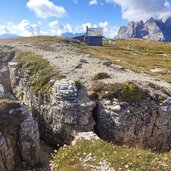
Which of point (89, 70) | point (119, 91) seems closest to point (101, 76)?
point (89, 70)

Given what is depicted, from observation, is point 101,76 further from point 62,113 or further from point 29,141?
point 29,141

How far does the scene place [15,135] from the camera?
35219 mm

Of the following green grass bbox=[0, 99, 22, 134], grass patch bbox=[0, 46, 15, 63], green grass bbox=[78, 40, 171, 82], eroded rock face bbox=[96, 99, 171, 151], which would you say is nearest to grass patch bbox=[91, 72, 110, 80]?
eroded rock face bbox=[96, 99, 171, 151]

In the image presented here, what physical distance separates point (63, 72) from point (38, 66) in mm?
7352

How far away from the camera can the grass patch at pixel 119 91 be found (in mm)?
39562

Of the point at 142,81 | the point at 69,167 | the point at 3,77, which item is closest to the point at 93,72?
the point at 142,81

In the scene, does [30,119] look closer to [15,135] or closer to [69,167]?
[15,135]

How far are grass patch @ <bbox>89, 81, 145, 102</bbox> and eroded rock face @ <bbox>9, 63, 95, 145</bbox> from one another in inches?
89.5

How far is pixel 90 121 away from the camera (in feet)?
125

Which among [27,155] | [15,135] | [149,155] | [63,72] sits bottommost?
[27,155]

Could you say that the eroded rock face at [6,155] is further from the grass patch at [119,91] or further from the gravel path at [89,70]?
the gravel path at [89,70]

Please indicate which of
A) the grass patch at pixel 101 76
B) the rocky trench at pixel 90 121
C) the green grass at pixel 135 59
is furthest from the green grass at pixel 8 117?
the green grass at pixel 135 59

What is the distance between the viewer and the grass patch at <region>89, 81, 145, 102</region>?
3956cm

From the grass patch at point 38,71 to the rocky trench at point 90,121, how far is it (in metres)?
3.66
